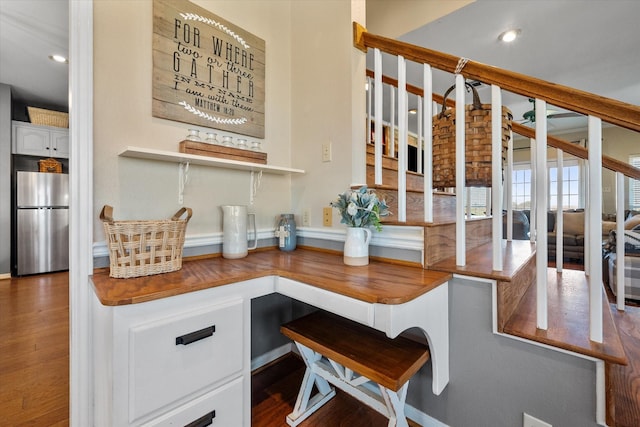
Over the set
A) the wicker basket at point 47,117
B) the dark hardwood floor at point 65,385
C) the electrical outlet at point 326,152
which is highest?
the wicker basket at point 47,117

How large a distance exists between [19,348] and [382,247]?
8.62 feet

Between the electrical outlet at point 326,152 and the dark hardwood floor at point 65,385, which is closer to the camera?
the dark hardwood floor at point 65,385

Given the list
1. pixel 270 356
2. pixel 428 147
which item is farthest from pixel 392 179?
pixel 270 356

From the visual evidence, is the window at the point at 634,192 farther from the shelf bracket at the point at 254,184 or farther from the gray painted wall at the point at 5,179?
the gray painted wall at the point at 5,179

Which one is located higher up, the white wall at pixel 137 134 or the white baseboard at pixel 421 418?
the white wall at pixel 137 134

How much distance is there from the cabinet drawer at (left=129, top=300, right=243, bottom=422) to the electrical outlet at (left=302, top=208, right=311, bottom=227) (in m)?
0.79

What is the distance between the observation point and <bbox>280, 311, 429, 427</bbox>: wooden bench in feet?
3.32

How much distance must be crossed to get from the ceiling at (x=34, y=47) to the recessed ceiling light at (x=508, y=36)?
369cm

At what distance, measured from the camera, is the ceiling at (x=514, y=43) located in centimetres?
211

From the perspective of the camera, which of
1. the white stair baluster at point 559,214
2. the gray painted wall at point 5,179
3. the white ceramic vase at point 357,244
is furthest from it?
the gray painted wall at point 5,179

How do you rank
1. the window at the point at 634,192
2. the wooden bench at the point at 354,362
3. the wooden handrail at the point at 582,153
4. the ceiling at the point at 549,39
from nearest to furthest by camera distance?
the wooden bench at the point at 354,362 < the wooden handrail at the point at 582,153 < the ceiling at the point at 549,39 < the window at the point at 634,192

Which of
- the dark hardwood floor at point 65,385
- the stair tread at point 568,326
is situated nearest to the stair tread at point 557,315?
the stair tread at point 568,326

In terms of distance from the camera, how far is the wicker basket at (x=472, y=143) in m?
1.13

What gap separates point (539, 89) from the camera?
0.92 meters
